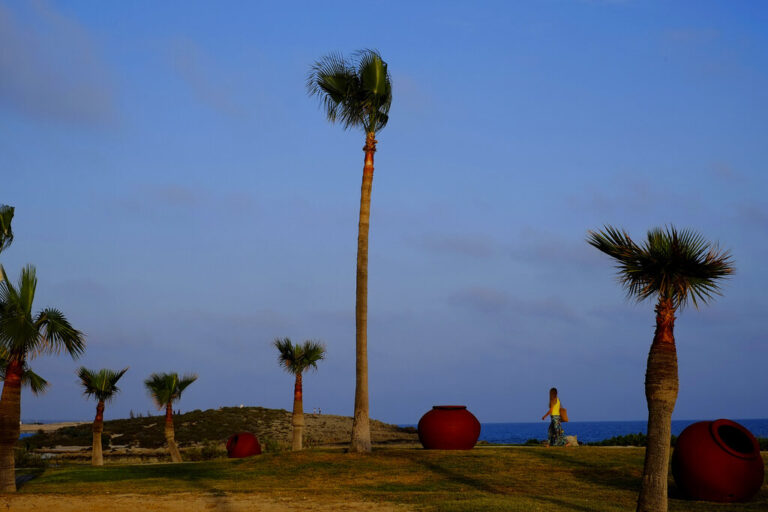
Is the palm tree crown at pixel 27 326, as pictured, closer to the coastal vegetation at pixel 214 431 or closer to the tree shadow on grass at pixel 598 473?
the tree shadow on grass at pixel 598 473

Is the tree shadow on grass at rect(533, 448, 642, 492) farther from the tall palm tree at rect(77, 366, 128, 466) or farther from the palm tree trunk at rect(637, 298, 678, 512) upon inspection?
the tall palm tree at rect(77, 366, 128, 466)

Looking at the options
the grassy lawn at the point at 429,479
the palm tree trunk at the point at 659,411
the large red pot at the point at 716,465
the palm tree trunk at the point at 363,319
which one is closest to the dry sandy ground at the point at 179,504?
the grassy lawn at the point at 429,479

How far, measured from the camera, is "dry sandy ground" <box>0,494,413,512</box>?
16.1m

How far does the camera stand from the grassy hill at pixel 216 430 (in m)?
55.8

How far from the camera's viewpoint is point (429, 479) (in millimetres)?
21250

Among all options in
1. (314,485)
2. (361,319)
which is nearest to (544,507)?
(314,485)

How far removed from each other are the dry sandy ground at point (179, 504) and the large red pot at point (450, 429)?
31.3ft

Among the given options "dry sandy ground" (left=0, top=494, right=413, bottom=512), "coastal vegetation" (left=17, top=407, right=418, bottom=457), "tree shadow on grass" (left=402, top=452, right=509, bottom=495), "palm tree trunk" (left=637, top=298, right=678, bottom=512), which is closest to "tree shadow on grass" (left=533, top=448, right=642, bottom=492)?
"tree shadow on grass" (left=402, top=452, right=509, bottom=495)

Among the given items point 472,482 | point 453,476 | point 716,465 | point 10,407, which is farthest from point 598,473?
point 10,407

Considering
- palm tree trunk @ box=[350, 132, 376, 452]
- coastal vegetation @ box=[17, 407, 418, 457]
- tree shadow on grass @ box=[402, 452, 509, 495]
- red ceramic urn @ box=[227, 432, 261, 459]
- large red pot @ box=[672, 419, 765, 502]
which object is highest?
palm tree trunk @ box=[350, 132, 376, 452]

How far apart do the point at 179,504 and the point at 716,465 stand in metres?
12.3

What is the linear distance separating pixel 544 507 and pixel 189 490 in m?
9.84

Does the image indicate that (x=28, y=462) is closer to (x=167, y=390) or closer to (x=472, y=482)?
(x=167, y=390)

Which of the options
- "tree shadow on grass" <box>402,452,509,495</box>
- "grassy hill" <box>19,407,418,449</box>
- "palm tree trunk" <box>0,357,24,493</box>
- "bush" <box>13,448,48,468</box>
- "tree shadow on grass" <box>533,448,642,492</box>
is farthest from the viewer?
"grassy hill" <box>19,407,418,449</box>
